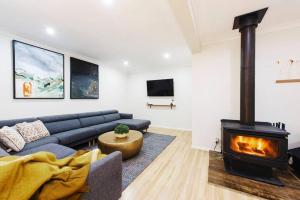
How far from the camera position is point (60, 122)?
321 centimetres

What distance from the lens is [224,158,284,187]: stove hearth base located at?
194 cm

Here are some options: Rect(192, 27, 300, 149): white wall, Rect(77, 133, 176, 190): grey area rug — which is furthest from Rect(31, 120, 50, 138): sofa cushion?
Rect(192, 27, 300, 149): white wall

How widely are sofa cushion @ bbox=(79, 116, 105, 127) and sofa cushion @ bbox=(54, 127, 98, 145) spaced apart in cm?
52

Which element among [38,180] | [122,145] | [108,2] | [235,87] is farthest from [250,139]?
[108,2]

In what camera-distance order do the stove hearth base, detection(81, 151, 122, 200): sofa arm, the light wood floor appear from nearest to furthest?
detection(81, 151, 122, 200): sofa arm
the light wood floor
the stove hearth base

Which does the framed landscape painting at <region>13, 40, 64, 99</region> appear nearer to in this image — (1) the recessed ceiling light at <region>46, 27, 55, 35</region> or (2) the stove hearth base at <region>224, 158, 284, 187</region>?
(1) the recessed ceiling light at <region>46, 27, 55, 35</region>

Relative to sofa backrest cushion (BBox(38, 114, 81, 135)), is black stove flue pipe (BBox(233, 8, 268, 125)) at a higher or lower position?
higher

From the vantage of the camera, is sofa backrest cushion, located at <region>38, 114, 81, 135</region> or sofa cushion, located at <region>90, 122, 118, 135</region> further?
sofa cushion, located at <region>90, 122, 118, 135</region>

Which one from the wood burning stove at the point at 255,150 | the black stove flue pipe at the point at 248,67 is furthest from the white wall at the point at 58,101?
the black stove flue pipe at the point at 248,67

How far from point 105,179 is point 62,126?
8.30 feet

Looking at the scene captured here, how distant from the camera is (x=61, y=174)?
94 cm

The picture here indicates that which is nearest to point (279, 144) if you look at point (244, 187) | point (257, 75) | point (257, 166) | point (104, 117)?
point (257, 166)

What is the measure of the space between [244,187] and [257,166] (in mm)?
474

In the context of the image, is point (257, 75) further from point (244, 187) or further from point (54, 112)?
point (54, 112)
